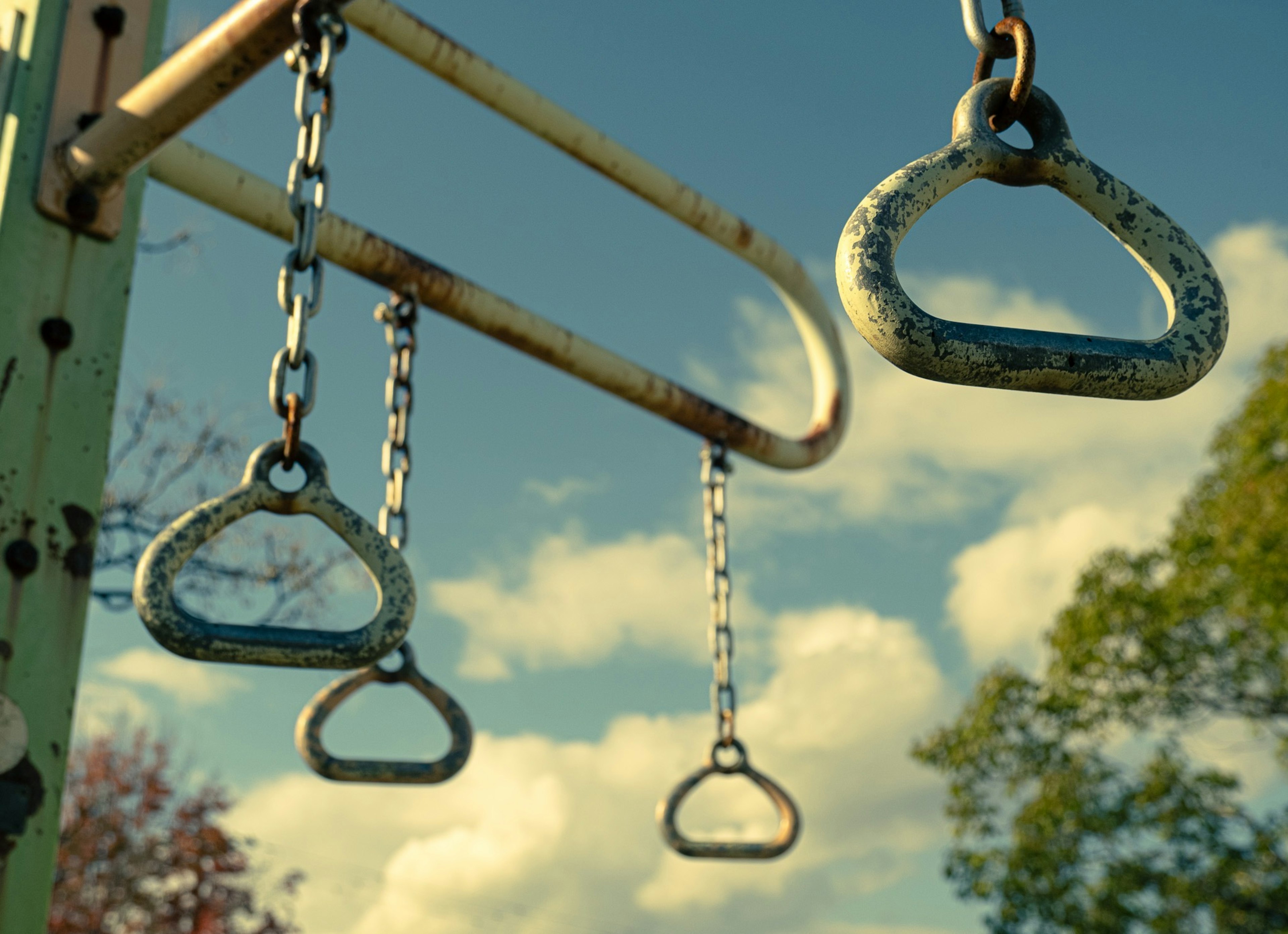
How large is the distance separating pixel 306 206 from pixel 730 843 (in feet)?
6.37

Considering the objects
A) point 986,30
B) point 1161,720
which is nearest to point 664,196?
point 986,30

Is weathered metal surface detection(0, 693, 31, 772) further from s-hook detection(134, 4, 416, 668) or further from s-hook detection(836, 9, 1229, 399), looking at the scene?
s-hook detection(836, 9, 1229, 399)

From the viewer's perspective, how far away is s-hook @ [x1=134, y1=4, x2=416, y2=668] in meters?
1.57

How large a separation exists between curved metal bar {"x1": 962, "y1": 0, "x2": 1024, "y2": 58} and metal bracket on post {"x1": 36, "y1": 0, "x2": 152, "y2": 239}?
4.95 feet

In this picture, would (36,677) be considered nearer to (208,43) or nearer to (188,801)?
(208,43)

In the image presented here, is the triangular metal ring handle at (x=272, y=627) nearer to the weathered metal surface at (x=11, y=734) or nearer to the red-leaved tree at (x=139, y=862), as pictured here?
the weathered metal surface at (x=11, y=734)

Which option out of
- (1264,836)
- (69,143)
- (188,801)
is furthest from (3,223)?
(188,801)

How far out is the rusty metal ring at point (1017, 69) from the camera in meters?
1.12

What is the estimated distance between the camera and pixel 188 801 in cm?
1349

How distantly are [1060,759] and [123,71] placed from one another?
9569 millimetres

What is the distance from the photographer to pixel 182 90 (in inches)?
76.0

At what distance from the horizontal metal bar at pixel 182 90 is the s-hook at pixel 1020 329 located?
1.14 metres

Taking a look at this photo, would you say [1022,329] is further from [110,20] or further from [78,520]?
[110,20]

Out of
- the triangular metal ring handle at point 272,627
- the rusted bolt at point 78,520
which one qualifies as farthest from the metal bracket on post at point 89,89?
the triangular metal ring handle at point 272,627
